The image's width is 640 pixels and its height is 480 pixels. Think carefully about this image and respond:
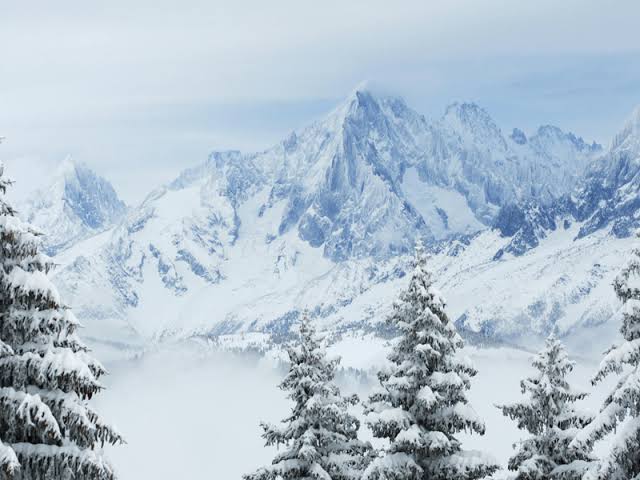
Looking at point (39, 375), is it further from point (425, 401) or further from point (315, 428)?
point (315, 428)

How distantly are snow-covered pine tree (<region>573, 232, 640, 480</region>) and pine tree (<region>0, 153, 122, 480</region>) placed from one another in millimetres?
11016

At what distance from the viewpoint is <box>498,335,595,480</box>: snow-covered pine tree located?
99.7 ft

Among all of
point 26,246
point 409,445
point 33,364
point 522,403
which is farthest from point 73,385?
point 522,403

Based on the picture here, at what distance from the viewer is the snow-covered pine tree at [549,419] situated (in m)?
30.4

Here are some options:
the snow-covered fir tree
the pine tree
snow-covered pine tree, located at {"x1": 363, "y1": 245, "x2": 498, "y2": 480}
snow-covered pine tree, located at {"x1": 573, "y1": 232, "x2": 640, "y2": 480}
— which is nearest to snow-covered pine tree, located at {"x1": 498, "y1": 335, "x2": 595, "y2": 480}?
snow-covered pine tree, located at {"x1": 363, "y1": 245, "x2": 498, "y2": 480}

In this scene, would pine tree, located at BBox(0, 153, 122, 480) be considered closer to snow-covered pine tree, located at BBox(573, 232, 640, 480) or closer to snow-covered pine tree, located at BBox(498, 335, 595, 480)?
snow-covered pine tree, located at BBox(573, 232, 640, 480)

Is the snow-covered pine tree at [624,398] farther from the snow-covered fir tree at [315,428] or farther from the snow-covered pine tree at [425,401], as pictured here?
the snow-covered fir tree at [315,428]

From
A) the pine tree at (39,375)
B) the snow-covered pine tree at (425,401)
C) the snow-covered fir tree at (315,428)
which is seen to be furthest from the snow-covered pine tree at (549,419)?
the pine tree at (39,375)

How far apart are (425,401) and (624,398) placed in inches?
272

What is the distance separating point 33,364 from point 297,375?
1333cm

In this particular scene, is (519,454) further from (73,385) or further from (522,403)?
(73,385)

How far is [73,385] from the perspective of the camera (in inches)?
703

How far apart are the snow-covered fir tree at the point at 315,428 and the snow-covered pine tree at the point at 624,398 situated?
32.5 ft

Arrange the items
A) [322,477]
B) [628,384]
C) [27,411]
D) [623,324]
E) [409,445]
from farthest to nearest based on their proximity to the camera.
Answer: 1. [322,477]
2. [409,445]
3. [623,324]
4. [628,384]
5. [27,411]
